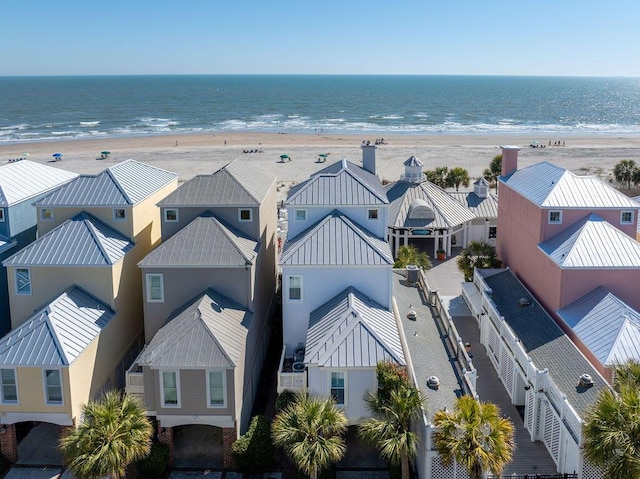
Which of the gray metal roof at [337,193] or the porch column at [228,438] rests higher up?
the gray metal roof at [337,193]

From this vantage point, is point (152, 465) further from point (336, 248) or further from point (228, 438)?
point (336, 248)

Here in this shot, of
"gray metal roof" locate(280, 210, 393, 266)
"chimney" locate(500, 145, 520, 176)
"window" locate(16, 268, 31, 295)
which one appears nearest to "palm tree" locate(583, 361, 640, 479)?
"gray metal roof" locate(280, 210, 393, 266)

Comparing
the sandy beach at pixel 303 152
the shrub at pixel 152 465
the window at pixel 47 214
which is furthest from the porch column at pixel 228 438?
the sandy beach at pixel 303 152

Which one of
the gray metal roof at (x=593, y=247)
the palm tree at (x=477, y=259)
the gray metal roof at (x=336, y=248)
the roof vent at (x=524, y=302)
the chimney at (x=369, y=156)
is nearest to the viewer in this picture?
the gray metal roof at (x=336, y=248)

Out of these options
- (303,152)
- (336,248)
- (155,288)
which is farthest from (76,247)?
(303,152)

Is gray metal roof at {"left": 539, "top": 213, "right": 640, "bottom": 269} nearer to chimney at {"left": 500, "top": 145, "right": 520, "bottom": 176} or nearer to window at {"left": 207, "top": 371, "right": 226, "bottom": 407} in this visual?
chimney at {"left": 500, "top": 145, "right": 520, "bottom": 176}

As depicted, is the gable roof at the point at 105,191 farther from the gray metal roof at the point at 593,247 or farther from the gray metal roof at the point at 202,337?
the gray metal roof at the point at 593,247

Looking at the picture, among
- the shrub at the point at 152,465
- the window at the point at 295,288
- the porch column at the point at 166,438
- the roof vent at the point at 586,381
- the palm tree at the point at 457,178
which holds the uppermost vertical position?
the palm tree at the point at 457,178
